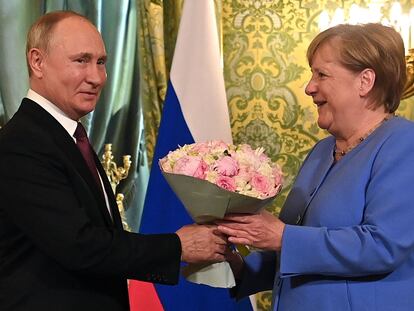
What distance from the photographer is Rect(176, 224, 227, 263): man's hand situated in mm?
1980

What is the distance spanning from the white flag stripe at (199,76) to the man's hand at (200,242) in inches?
47.9

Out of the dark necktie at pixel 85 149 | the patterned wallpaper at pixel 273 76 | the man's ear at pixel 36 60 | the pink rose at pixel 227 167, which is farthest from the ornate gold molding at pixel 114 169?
the pink rose at pixel 227 167

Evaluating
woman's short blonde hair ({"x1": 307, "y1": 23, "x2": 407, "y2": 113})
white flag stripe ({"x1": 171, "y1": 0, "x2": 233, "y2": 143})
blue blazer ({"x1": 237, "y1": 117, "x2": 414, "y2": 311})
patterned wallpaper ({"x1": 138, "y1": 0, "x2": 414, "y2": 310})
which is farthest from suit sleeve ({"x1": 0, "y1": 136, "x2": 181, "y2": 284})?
patterned wallpaper ({"x1": 138, "y1": 0, "x2": 414, "y2": 310})

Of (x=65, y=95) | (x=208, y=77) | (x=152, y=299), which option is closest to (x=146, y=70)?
(x=208, y=77)

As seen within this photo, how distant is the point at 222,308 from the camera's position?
313 centimetres

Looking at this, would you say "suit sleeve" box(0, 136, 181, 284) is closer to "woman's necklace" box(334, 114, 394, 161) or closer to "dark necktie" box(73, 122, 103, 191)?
"dark necktie" box(73, 122, 103, 191)

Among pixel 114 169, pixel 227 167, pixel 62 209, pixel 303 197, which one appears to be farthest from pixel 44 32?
pixel 114 169

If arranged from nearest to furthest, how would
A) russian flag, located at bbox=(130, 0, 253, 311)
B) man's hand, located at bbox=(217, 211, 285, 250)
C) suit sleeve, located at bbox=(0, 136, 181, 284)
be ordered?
suit sleeve, located at bbox=(0, 136, 181, 284) < man's hand, located at bbox=(217, 211, 285, 250) < russian flag, located at bbox=(130, 0, 253, 311)

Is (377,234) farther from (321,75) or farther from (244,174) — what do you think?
(321,75)

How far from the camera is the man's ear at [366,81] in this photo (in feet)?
6.45

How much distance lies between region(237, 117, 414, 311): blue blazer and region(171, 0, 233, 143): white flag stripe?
4.11 feet

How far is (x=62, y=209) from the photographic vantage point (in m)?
1.73

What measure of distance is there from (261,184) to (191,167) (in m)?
0.19

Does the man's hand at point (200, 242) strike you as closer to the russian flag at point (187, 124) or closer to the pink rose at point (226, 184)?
the pink rose at point (226, 184)
